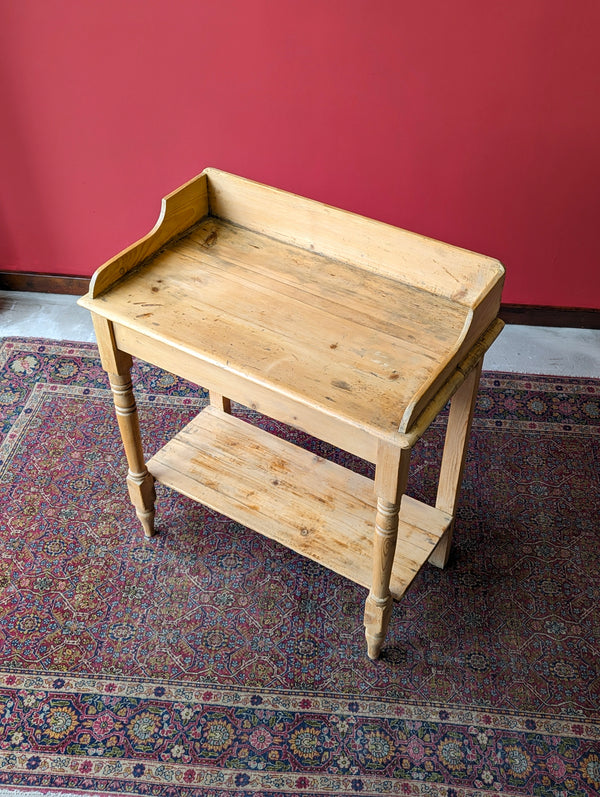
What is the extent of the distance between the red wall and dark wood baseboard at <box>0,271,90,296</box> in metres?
0.26

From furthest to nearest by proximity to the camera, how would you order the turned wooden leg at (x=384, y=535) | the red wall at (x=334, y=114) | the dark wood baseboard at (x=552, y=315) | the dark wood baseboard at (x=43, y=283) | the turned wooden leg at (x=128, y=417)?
the dark wood baseboard at (x=43, y=283) → the dark wood baseboard at (x=552, y=315) → the red wall at (x=334, y=114) → the turned wooden leg at (x=128, y=417) → the turned wooden leg at (x=384, y=535)

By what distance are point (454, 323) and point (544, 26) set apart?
1.36 metres

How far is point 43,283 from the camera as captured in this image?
12.4ft

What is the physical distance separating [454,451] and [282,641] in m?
0.78

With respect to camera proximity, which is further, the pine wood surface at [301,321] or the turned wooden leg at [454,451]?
the turned wooden leg at [454,451]

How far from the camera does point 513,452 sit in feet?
10.1

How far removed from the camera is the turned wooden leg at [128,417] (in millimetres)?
2263

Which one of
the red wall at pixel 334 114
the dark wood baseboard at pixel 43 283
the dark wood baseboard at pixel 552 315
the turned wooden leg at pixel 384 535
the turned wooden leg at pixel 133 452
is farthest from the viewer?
the dark wood baseboard at pixel 43 283

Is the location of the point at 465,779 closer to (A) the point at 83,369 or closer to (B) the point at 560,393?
(B) the point at 560,393

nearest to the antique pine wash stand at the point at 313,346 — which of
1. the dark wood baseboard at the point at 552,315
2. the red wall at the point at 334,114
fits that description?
the red wall at the point at 334,114

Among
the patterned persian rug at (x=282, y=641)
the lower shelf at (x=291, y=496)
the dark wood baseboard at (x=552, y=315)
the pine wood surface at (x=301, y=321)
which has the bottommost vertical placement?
the patterned persian rug at (x=282, y=641)

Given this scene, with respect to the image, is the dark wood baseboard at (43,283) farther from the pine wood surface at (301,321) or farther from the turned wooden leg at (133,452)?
the pine wood surface at (301,321)

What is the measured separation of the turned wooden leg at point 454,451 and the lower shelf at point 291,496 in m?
0.07

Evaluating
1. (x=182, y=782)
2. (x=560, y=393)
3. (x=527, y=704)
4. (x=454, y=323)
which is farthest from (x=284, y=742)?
(x=560, y=393)
